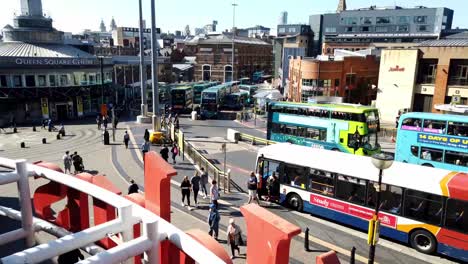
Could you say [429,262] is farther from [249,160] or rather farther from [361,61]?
[361,61]

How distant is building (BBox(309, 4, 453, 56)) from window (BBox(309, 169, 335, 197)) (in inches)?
2755

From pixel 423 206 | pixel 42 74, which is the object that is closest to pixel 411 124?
pixel 423 206

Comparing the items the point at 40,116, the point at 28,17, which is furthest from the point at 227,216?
the point at 28,17

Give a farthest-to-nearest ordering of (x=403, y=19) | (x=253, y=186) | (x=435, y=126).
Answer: (x=403, y=19), (x=435, y=126), (x=253, y=186)

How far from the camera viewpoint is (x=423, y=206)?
41.6 ft

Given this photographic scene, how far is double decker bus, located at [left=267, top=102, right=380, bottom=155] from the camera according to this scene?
23.4m

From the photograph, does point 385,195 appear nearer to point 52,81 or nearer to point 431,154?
point 431,154

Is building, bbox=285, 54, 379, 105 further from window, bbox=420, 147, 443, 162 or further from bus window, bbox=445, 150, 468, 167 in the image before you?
bus window, bbox=445, 150, 468, 167

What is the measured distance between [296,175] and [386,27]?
272ft

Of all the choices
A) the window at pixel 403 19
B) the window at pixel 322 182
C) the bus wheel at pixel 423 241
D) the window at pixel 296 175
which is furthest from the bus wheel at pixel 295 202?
the window at pixel 403 19

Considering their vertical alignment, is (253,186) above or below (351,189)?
below

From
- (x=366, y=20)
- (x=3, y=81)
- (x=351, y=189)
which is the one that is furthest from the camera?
(x=366, y=20)

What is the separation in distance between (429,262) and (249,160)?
13854mm

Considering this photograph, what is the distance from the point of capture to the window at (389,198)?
13.2 metres
